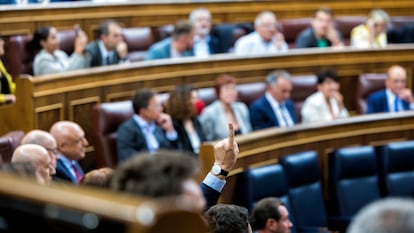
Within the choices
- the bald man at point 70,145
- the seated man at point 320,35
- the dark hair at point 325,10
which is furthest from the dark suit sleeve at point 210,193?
the dark hair at point 325,10

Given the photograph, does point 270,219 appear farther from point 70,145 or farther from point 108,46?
point 108,46

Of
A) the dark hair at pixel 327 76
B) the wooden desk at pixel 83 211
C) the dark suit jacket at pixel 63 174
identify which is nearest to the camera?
the wooden desk at pixel 83 211

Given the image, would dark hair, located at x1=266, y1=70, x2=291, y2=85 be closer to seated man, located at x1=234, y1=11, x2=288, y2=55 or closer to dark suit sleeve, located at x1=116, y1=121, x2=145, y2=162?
seated man, located at x1=234, y1=11, x2=288, y2=55

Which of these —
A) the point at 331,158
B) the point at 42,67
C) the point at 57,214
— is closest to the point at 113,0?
the point at 42,67

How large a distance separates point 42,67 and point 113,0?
1117mm

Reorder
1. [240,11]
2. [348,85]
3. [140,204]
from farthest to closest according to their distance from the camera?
[240,11] → [348,85] → [140,204]

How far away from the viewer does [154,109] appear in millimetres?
Answer: 3424

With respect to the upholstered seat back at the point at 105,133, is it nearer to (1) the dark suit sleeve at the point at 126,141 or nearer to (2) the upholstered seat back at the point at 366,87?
(1) the dark suit sleeve at the point at 126,141

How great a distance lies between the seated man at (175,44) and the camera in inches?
167

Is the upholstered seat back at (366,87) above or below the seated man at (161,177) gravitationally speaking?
below

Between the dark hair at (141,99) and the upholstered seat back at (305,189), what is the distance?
0.55 m

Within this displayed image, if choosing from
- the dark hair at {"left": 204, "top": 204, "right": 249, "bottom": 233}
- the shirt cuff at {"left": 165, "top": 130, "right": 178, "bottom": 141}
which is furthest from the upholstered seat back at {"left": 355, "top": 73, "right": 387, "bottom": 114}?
the dark hair at {"left": 204, "top": 204, "right": 249, "bottom": 233}

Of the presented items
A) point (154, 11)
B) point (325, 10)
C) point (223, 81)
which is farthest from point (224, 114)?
point (325, 10)

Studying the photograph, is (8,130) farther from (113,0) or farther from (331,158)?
(113,0)
